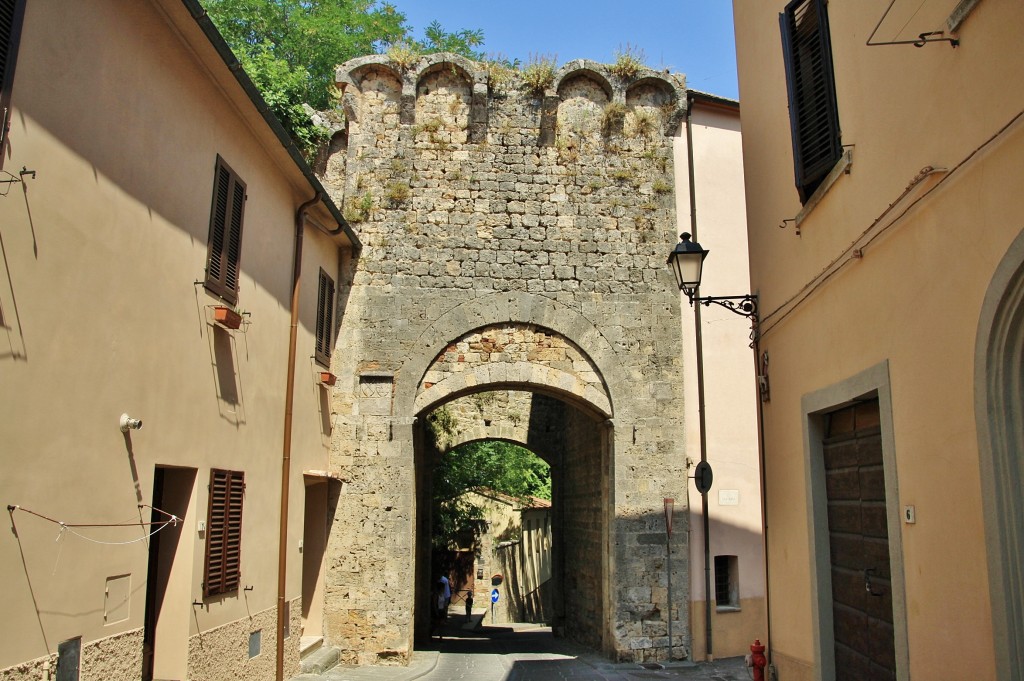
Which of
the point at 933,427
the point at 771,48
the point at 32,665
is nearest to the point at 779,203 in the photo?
the point at 771,48

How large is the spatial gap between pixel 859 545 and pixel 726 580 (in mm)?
6686

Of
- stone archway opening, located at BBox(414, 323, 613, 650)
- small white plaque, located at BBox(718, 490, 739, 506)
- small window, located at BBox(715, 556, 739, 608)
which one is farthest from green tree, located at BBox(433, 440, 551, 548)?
small white plaque, located at BBox(718, 490, 739, 506)

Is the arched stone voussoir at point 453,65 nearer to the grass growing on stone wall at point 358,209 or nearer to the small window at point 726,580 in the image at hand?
the grass growing on stone wall at point 358,209

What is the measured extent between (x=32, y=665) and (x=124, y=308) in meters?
2.28

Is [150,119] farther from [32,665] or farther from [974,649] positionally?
[974,649]

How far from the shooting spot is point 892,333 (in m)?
4.90

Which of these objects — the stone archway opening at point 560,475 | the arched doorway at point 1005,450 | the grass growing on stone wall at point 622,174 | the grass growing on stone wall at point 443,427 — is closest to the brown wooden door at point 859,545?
the arched doorway at point 1005,450

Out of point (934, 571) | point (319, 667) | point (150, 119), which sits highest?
point (150, 119)

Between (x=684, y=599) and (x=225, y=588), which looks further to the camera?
(x=684, y=599)

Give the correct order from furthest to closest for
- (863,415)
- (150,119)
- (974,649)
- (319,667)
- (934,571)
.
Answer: (319,667), (150,119), (863,415), (934,571), (974,649)

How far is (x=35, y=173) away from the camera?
4688mm

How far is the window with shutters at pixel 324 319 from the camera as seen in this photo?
1092cm

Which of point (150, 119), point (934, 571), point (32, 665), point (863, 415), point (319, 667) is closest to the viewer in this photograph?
point (934, 571)

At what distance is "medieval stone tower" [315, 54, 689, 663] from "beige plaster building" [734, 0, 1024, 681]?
169 inches
